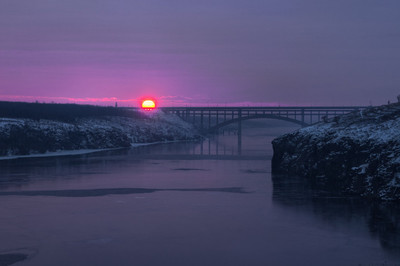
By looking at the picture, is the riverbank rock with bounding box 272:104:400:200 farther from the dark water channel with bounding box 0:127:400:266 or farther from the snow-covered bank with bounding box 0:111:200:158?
the snow-covered bank with bounding box 0:111:200:158

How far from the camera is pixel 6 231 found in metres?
19.4

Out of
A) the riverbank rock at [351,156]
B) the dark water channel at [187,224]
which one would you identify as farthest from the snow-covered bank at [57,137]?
the riverbank rock at [351,156]

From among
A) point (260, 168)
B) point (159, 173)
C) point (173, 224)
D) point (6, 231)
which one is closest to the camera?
point (6, 231)

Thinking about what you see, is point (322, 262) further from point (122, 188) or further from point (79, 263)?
point (122, 188)

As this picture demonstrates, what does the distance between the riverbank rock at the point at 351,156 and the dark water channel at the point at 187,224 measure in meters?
2.09

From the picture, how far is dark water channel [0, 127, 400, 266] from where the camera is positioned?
16.2 meters

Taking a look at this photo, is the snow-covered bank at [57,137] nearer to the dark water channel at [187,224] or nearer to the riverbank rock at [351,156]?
the dark water channel at [187,224]

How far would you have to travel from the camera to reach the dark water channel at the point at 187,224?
16250 mm

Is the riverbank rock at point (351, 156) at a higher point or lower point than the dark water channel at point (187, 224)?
higher

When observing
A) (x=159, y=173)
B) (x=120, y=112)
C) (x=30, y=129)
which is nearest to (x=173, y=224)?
(x=159, y=173)

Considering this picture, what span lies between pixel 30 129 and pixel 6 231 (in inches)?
2213

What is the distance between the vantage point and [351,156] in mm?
33281

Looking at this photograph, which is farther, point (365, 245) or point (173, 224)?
point (173, 224)

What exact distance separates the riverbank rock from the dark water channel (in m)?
2.09
